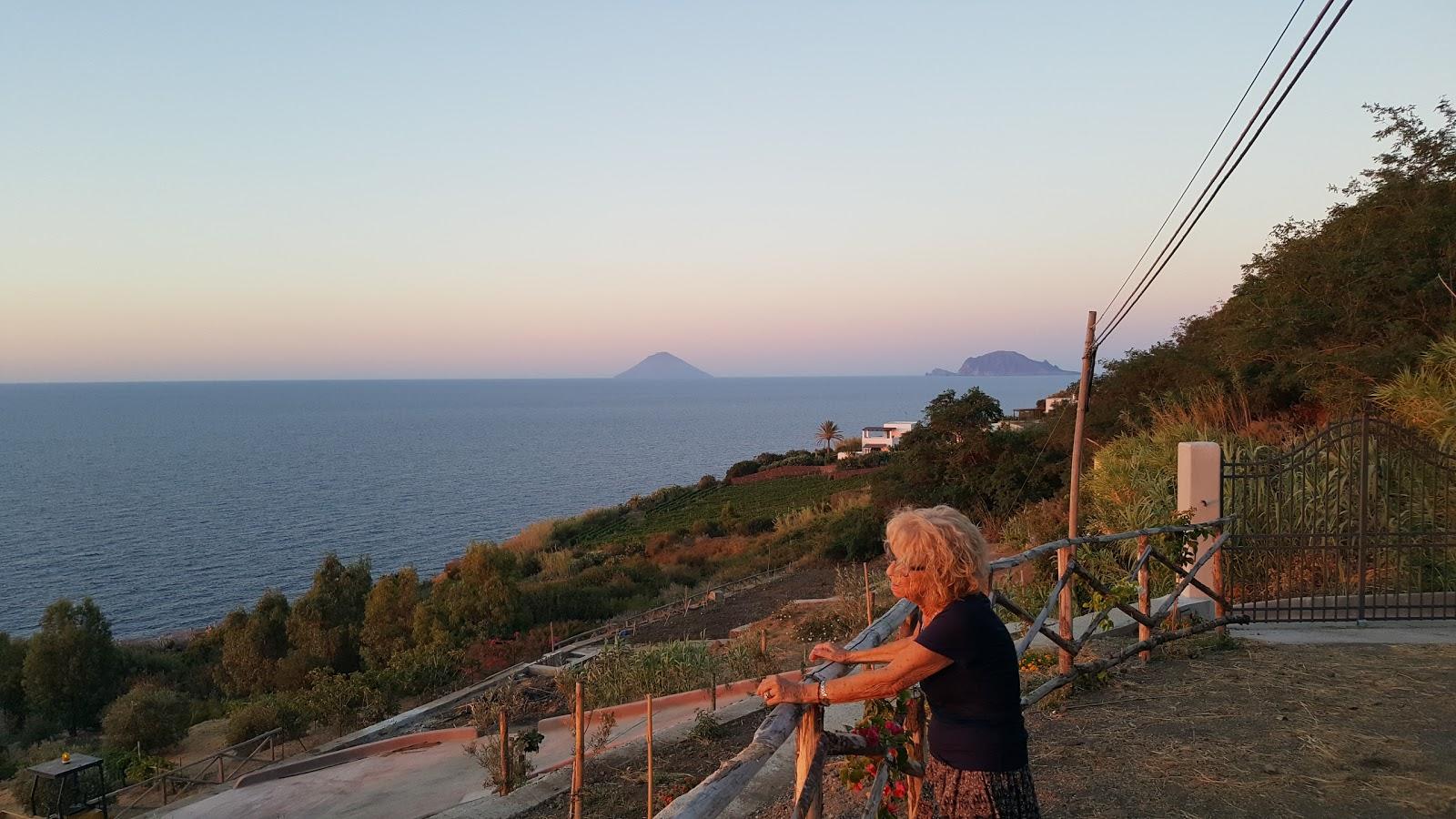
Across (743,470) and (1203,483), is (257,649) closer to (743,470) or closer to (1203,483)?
(1203,483)

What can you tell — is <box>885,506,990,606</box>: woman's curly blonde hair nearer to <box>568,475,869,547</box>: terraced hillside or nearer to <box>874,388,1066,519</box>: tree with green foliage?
<box>874,388,1066,519</box>: tree with green foliage

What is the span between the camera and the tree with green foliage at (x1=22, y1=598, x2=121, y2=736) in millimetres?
24656

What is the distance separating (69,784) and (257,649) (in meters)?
11.9

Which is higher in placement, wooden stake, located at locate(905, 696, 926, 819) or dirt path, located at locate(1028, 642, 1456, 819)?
wooden stake, located at locate(905, 696, 926, 819)

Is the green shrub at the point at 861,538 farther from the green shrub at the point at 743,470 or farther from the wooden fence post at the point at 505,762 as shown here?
the green shrub at the point at 743,470

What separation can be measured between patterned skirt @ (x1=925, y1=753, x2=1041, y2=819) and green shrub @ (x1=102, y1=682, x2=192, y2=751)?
68.1 feet

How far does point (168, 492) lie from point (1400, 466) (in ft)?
274

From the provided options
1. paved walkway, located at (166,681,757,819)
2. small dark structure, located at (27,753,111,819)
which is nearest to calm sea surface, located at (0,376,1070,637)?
small dark structure, located at (27,753,111,819)

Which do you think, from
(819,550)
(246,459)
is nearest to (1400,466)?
(819,550)

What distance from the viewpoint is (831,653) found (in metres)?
3.16

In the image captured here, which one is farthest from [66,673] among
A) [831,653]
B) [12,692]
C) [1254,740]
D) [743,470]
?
[743,470]

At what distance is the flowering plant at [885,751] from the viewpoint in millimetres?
3160

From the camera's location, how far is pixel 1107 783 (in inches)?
186

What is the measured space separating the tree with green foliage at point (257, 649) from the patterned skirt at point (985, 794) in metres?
25.6
